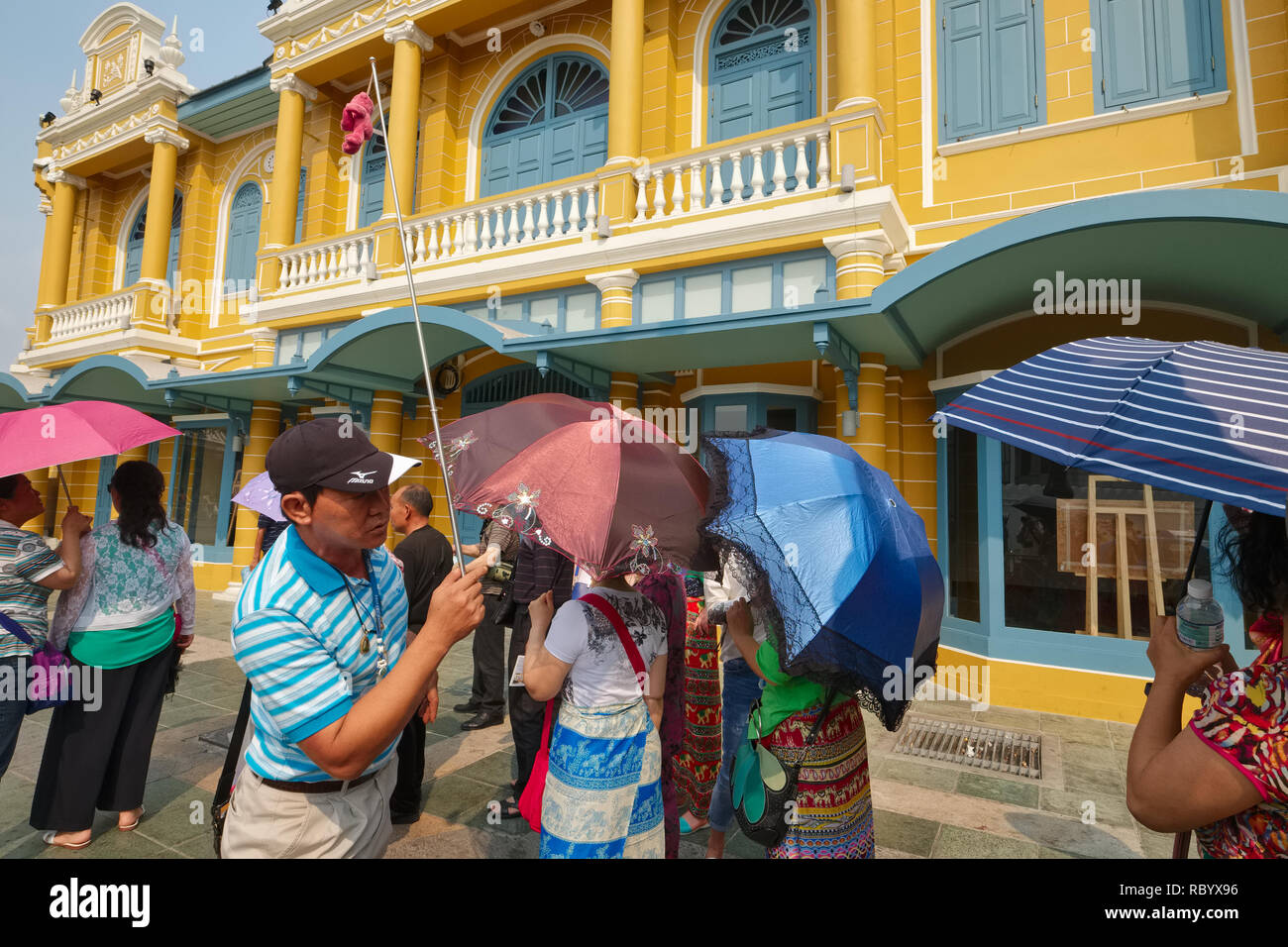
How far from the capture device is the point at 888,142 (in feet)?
24.2

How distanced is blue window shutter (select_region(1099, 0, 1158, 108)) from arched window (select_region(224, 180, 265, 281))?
46.5 ft

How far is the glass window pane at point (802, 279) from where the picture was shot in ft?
22.4

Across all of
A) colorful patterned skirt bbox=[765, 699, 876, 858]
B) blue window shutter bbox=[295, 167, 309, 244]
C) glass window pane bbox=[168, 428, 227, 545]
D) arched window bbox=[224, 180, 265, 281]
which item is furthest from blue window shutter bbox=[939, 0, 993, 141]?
glass window pane bbox=[168, 428, 227, 545]

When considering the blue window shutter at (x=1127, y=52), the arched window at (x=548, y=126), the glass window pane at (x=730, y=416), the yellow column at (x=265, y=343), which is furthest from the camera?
the yellow column at (x=265, y=343)

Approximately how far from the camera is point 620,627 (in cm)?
216

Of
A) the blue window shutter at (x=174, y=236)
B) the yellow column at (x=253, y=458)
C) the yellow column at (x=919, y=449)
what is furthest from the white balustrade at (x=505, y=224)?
the blue window shutter at (x=174, y=236)

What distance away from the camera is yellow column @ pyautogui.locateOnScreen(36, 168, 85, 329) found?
581 inches

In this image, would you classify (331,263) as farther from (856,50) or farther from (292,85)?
(856,50)

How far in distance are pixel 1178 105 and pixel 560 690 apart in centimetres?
794

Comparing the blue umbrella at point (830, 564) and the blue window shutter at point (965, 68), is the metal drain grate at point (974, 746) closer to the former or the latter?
the blue umbrella at point (830, 564)

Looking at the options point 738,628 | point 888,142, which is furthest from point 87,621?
point 888,142

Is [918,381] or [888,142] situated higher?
[888,142]

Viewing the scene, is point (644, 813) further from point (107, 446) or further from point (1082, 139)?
point (1082, 139)

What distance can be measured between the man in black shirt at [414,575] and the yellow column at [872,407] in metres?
4.31
